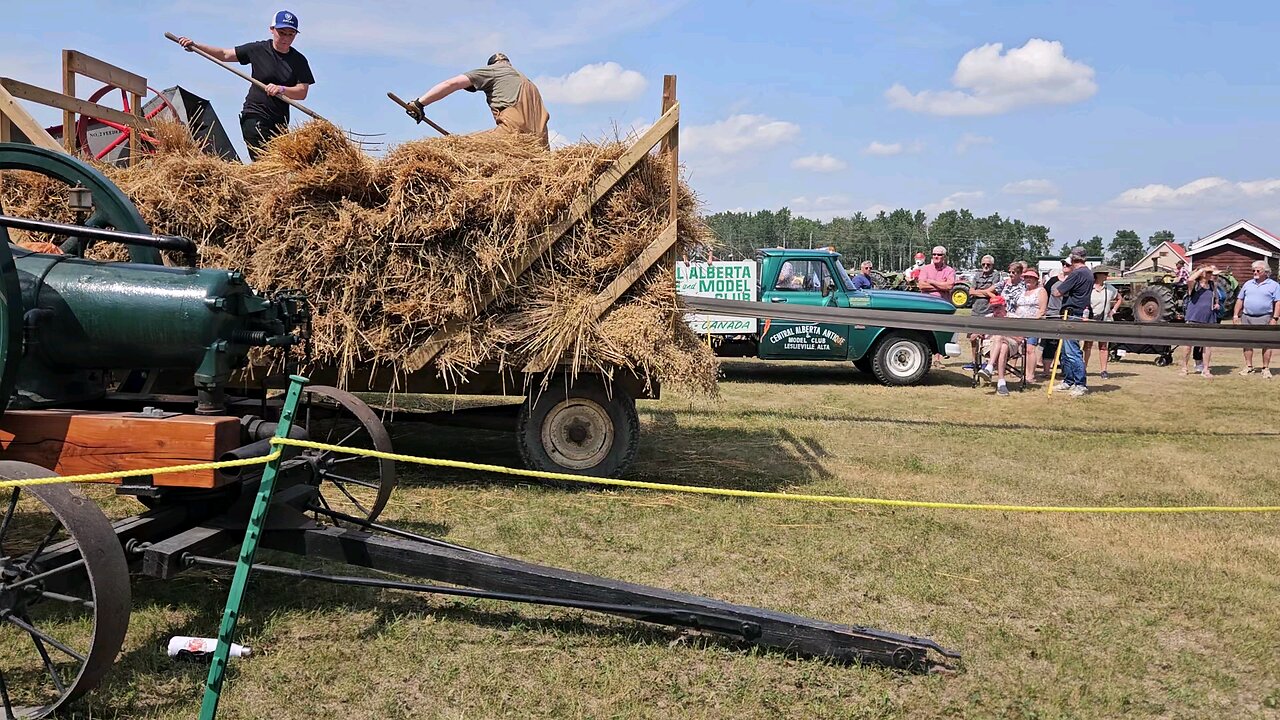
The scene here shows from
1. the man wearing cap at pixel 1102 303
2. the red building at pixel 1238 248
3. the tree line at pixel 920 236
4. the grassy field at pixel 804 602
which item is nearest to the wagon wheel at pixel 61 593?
the grassy field at pixel 804 602

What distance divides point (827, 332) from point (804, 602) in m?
9.09

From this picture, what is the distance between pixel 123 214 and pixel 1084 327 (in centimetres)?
891

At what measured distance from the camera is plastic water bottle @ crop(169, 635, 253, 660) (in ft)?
10.2

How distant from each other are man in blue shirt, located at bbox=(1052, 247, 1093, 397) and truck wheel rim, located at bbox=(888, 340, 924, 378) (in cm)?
201

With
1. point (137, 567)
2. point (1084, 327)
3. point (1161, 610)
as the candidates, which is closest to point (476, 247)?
point (137, 567)

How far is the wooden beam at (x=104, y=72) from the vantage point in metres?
5.93

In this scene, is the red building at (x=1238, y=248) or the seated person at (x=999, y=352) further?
the red building at (x=1238, y=248)

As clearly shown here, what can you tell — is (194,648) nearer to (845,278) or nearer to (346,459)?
(346,459)

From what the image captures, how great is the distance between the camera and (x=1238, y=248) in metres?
43.5

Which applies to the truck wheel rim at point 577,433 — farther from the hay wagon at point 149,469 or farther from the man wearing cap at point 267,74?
the man wearing cap at point 267,74

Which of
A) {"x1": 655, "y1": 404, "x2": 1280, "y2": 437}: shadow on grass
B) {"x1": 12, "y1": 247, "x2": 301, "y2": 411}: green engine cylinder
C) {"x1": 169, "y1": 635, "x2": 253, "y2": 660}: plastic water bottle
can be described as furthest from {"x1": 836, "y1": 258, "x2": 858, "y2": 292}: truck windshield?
{"x1": 169, "y1": 635, "x2": 253, "y2": 660}: plastic water bottle

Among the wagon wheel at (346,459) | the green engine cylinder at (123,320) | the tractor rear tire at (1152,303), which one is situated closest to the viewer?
the green engine cylinder at (123,320)

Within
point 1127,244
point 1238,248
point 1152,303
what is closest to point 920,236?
point 1127,244

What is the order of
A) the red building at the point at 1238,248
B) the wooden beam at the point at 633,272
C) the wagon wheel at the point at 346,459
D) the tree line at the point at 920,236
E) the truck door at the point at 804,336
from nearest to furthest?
the wagon wheel at the point at 346,459
the wooden beam at the point at 633,272
the truck door at the point at 804,336
the red building at the point at 1238,248
the tree line at the point at 920,236
